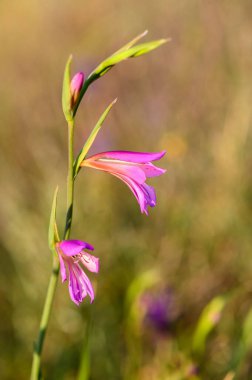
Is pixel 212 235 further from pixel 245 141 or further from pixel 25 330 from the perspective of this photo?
pixel 25 330

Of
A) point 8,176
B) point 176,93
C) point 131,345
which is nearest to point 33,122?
point 8,176

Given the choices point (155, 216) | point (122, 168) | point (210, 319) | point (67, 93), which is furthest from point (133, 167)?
point (155, 216)

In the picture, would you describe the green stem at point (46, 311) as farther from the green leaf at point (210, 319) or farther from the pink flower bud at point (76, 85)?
the green leaf at point (210, 319)

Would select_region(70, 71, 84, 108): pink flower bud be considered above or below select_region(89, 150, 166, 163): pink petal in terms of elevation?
above

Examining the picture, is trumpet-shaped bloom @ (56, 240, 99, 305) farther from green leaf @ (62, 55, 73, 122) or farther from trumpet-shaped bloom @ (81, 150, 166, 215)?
green leaf @ (62, 55, 73, 122)

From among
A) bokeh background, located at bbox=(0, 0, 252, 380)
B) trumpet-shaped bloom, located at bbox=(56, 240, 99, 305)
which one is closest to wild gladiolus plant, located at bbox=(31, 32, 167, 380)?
trumpet-shaped bloom, located at bbox=(56, 240, 99, 305)

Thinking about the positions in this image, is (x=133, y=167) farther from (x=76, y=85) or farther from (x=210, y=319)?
(x=210, y=319)
